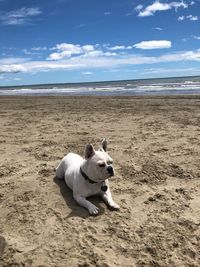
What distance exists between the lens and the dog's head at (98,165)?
5.02 metres

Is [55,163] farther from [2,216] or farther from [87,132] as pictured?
[87,132]

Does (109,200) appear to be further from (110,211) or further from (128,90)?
(128,90)

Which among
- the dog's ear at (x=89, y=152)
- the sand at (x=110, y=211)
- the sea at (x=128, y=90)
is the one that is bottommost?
the sand at (x=110, y=211)

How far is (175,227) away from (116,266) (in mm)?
1095

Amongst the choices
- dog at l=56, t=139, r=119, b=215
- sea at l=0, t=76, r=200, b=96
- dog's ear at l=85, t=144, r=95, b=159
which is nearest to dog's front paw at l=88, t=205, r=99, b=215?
dog at l=56, t=139, r=119, b=215

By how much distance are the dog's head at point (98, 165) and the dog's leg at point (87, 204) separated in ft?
1.08

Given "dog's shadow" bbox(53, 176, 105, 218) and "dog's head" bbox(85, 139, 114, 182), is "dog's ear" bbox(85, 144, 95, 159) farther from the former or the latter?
"dog's shadow" bbox(53, 176, 105, 218)

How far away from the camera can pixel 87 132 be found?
1017 cm

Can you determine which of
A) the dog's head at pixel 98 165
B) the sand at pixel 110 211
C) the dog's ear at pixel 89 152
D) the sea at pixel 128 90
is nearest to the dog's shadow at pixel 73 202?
the sand at pixel 110 211

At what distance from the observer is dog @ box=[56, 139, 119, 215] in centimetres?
505

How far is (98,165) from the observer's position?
504cm

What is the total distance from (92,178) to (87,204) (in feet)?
1.17

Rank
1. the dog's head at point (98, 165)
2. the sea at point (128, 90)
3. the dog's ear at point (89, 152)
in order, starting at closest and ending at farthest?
1. the dog's head at point (98, 165)
2. the dog's ear at point (89, 152)
3. the sea at point (128, 90)

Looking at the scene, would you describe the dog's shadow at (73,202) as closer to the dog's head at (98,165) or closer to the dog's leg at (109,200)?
the dog's leg at (109,200)
